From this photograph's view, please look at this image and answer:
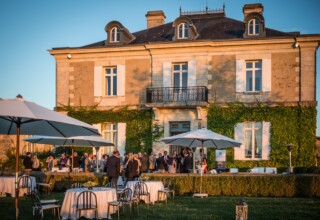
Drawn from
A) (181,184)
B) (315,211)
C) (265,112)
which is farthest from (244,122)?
(315,211)

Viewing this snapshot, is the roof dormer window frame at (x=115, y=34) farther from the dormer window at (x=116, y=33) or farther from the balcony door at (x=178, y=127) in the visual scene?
the balcony door at (x=178, y=127)

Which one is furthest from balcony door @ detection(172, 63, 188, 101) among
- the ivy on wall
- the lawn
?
the lawn

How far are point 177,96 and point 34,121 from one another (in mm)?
13979

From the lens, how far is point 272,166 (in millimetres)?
21953

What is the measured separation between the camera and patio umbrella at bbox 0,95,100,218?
27.0 feet

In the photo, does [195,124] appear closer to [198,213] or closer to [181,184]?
[181,184]

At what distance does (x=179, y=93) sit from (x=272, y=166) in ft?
20.2

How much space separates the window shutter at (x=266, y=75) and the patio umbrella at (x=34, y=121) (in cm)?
1439

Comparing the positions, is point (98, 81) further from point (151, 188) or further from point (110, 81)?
point (151, 188)

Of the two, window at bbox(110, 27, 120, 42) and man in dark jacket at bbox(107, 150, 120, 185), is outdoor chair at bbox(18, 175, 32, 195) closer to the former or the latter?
man in dark jacket at bbox(107, 150, 120, 185)

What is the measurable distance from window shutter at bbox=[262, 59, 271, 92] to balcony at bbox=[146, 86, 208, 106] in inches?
118

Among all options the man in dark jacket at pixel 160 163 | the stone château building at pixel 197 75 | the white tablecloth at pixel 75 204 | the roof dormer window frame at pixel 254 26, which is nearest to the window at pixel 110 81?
the stone château building at pixel 197 75

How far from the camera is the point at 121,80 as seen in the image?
2444 centimetres

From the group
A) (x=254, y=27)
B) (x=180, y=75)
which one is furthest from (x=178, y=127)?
(x=254, y=27)
